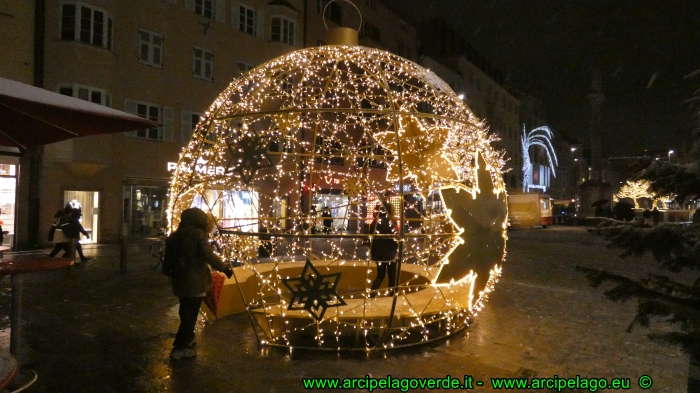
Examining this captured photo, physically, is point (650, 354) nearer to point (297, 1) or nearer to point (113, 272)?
point (113, 272)

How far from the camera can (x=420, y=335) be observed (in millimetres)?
6168

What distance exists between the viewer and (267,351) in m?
5.54

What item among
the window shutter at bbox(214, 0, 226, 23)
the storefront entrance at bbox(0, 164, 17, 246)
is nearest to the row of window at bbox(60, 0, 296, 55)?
the window shutter at bbox(214, 0, 226, 23)

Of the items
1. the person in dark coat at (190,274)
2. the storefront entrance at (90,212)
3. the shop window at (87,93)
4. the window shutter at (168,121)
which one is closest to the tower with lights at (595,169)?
the window shutter at (168,121)

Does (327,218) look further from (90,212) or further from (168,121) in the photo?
(168,121)

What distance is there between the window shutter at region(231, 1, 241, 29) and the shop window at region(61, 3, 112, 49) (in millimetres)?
5701

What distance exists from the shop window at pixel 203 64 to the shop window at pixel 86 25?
3.74m

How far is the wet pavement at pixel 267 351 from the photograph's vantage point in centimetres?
476

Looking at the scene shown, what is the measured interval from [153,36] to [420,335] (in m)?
16.7

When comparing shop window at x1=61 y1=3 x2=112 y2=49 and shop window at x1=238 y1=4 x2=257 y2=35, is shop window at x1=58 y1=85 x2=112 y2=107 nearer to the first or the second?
shop window at x1=61 y1=3 x2=112 y2=49

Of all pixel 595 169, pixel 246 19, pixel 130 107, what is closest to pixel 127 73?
pixel 130 107

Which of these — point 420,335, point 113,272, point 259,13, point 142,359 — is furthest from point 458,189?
point 259,13

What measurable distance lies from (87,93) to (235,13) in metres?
7.97

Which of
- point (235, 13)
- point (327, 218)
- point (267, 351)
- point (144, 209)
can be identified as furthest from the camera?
point (235, 13)
